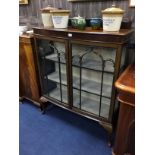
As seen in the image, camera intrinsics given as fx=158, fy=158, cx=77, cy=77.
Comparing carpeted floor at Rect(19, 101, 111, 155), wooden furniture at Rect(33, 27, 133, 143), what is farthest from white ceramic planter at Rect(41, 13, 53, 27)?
carpeted floor at Rect(19, 101, 111, 155)

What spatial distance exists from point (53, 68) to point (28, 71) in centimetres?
36

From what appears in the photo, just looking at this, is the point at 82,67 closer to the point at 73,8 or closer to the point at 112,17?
the point at 112,17

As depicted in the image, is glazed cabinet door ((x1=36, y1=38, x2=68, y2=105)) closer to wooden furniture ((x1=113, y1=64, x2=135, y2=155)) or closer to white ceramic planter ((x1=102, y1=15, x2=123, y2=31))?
white ceramic planter ((x1=102, y1=15, x2=123, y2=31))

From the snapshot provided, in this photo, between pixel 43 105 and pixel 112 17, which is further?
pixel 43 105

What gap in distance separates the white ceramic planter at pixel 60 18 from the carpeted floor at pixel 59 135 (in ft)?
3.72

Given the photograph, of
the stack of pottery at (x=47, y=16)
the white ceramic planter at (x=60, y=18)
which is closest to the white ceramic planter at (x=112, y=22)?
the white ceramic planter at (x=60, y=18)

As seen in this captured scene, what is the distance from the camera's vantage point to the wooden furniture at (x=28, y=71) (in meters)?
1.81

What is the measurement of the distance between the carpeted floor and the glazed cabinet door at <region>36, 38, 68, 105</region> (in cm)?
29

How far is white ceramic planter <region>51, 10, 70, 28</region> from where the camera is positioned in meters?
1.47

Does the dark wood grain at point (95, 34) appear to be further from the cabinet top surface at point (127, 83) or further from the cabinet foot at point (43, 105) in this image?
the cabinet foot at point (43, 105)

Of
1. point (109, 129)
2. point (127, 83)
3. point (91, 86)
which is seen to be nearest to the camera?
point (127, 83)

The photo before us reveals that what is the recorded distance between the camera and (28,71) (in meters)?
2.00

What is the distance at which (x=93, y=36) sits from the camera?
1.27 metres

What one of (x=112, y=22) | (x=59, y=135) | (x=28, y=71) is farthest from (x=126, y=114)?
(x=28, y=71)
